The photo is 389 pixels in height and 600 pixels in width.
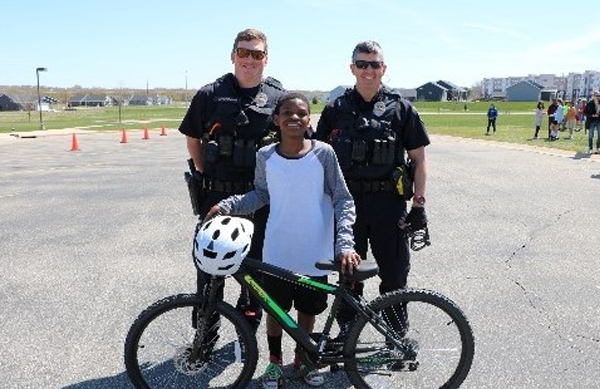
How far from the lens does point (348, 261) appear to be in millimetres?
2936

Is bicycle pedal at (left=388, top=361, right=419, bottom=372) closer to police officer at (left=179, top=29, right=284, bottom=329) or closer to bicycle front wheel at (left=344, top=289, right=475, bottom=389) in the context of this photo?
bicycle front wheel at (left=344, top=289, right=475, bottom=389)

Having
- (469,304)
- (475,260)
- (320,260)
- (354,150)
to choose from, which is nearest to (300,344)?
(320,260)

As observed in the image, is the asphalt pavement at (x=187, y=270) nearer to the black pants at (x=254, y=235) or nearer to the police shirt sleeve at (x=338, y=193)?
the black pants at (x=254, y=235)

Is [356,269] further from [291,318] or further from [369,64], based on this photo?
[369,64]

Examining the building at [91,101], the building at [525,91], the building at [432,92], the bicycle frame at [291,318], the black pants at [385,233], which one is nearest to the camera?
the bicycle frame at [291,318]

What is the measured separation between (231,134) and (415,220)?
4.21 feet

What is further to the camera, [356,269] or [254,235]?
[254,235]

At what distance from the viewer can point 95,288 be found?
5.23m

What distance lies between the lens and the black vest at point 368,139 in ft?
11.2

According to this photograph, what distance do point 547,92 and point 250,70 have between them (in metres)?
137

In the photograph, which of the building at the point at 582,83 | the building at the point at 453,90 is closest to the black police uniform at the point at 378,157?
the building at the point at 453,90

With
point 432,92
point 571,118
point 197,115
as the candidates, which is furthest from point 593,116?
point 432,92

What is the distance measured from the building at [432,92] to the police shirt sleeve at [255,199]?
14294 centimetres

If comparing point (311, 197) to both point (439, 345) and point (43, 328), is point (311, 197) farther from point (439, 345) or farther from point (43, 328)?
point (43, 328)
